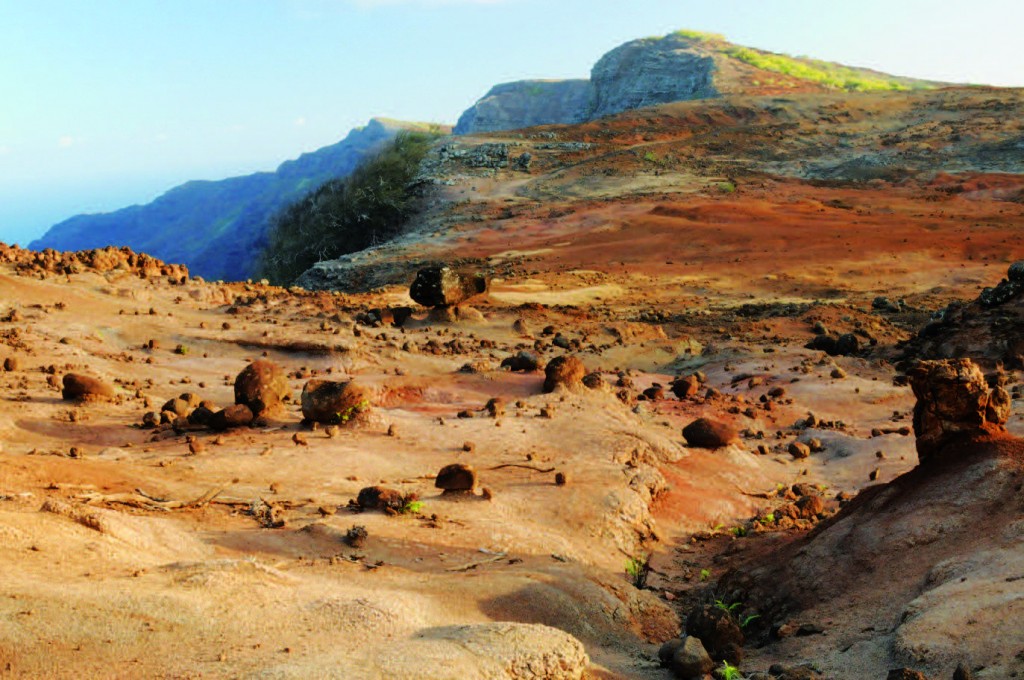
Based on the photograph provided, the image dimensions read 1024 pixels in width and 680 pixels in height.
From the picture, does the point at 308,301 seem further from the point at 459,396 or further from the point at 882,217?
the point at 882,217

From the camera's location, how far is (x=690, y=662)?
4.19 m

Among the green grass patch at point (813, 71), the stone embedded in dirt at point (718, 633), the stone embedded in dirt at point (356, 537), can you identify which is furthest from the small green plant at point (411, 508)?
the green grass patch at point (813, 71)

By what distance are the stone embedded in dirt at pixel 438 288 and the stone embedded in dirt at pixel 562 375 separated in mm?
5061

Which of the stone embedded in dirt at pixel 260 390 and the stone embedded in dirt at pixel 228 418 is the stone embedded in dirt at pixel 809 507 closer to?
the stone embedded in dirt at pixel 260 390

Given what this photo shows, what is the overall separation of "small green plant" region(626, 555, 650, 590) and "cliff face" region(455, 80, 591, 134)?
233 feet

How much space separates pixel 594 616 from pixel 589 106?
6845 cm

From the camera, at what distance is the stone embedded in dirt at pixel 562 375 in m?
9.43

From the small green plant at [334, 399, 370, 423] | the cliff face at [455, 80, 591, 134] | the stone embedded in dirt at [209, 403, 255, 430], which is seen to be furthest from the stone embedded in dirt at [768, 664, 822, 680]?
the cliff face at [455, 80, 591, 134]

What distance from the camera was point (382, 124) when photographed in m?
97.4

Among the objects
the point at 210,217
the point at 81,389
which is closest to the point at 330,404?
the point at 81,389

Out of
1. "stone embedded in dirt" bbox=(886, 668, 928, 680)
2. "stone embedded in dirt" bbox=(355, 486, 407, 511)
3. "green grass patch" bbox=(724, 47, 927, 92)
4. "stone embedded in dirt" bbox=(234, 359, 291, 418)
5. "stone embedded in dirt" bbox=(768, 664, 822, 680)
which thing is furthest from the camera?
"green grass patch" bbox=(724, 47, 927, 92)

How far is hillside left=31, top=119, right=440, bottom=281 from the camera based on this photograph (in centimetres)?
7194

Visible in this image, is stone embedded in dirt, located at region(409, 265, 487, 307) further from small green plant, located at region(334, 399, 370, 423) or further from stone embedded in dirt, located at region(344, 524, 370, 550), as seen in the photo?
stone embedded in dirt, located at region(344, 524, 370, 550)

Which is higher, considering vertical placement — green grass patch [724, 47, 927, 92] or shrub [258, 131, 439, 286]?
green grass patch [724, 47, 927, 92]
